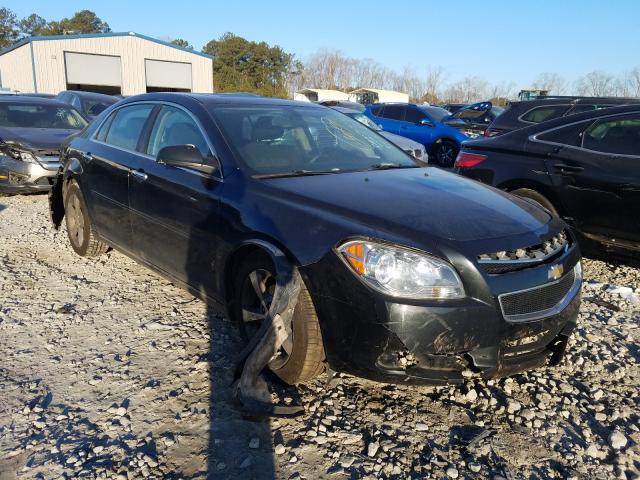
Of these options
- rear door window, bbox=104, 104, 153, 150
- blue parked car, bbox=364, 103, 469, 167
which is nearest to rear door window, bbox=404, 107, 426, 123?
blue parked car, bbox=364, 103, 469, 167

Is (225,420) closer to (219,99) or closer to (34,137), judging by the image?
(219,99)

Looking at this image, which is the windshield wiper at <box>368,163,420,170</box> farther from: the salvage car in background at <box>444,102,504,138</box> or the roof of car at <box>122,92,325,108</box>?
the salvage car in background at <box>444,102,504,138</box>

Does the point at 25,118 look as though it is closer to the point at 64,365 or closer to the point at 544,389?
the point at 64,365

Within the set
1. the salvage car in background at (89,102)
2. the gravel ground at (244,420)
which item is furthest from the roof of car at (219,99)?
the salvage car in background at (89,102)

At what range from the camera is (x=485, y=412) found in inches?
110

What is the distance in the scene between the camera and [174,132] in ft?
12.5

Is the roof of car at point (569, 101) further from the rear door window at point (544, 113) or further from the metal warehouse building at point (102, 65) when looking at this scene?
the metal warehouse building at point (102, 65)

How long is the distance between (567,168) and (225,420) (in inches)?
154

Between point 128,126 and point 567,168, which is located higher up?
point 128,126

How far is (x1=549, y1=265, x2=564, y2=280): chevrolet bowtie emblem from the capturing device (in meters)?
2.69

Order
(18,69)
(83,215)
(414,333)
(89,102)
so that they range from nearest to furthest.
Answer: (414,333), (83,215), (89,102), (18,69)

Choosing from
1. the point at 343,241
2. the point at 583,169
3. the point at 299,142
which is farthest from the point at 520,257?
the point at 583,169

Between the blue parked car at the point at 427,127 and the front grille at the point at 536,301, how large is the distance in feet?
36.2

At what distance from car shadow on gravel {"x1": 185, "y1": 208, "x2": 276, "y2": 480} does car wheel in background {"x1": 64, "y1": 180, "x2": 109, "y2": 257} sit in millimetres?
1933
